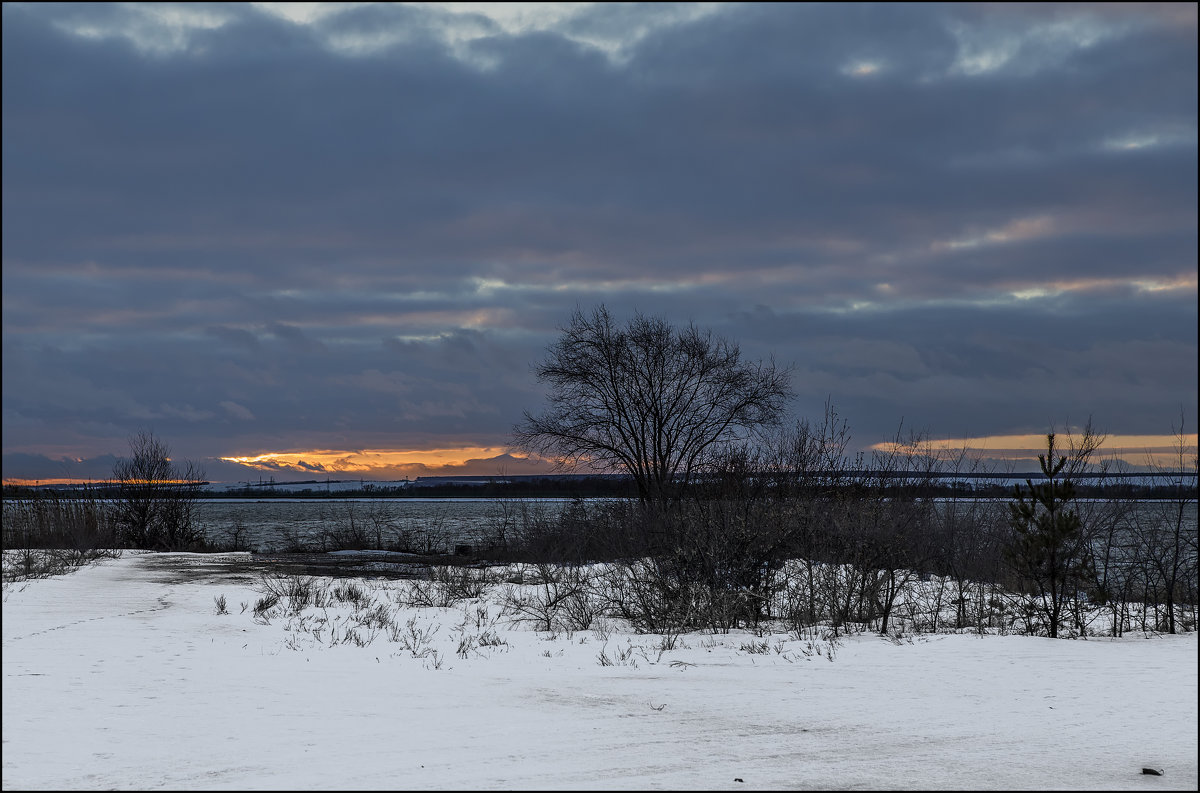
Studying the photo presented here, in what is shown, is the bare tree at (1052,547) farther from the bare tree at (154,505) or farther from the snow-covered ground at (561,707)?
the bare tree at (154,505)

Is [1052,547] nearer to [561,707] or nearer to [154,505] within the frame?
[561,707]

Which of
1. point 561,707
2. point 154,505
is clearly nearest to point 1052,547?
point 561,707

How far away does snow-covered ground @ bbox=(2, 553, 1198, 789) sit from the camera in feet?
22.8

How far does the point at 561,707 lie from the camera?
9570 millimetres

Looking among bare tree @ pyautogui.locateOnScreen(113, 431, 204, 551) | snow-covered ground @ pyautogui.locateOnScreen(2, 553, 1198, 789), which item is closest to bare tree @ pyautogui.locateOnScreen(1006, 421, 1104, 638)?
snow-covered ground @ pyautogui.locateOnScreen(2, 553, 1198, 789)

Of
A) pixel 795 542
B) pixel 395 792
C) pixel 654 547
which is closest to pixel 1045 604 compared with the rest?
pixel 795 542

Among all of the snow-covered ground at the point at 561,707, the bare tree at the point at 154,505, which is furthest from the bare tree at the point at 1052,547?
the bare tree at the point at 154,505

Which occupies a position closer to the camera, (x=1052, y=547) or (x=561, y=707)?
(x=561, y=707)

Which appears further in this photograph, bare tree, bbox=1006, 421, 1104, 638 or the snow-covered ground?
bare tree, bbox=1006, 421, 1104, 638

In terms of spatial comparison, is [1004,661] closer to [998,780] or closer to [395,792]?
[998,780]

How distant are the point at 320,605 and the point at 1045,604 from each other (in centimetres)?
1337

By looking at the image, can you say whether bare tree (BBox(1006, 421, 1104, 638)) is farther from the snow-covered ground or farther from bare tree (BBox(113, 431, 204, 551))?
bare tree (BBox(113, 431, 204, 551))

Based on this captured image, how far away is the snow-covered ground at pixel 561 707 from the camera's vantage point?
6.94 m

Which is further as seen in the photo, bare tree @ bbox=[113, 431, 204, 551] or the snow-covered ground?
bare tree @ bbox=[113, 431, 204, 551]
